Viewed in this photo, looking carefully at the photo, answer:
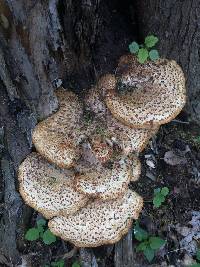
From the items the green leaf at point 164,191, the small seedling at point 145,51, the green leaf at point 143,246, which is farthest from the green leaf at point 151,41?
the green leaf at point 143,246

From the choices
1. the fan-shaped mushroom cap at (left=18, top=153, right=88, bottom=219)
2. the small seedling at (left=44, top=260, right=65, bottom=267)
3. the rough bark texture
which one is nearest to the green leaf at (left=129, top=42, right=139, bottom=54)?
the rough bark texture

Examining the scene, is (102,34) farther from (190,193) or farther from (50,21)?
(190,193)

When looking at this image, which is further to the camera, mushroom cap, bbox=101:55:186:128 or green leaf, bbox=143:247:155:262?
green leaf, bbox=143:247:155:262

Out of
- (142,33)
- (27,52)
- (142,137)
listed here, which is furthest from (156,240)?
(27,52)

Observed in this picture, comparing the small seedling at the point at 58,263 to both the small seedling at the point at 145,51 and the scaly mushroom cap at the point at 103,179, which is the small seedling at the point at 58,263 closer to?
the scaly mushroom cap at the point at 103,179

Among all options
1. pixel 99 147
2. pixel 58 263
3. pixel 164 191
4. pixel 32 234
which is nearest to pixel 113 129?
pixel 99 147

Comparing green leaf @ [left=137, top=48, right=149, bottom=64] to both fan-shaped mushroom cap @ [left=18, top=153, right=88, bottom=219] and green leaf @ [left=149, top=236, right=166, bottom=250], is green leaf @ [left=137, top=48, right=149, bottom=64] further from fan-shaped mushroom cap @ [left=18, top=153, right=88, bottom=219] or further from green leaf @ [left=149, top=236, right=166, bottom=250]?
green leaf @ [left=149, top=236, right=166, bottom=250]

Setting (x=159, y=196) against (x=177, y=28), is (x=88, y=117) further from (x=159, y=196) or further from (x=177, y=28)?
(x=159, y=196)
